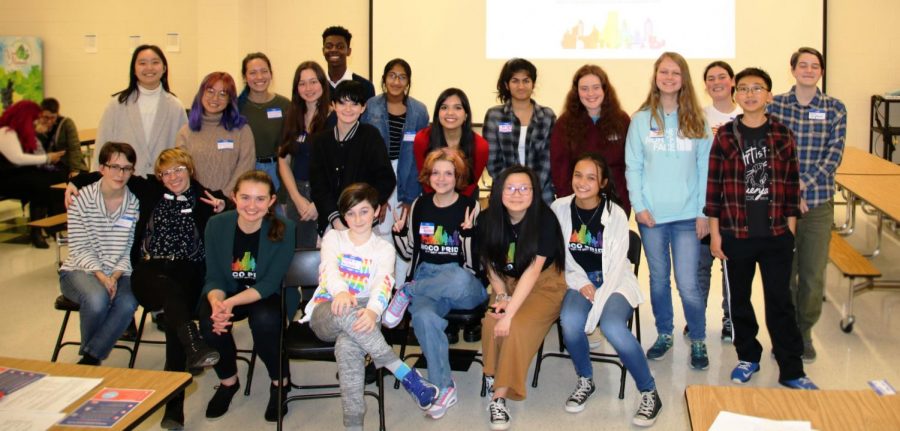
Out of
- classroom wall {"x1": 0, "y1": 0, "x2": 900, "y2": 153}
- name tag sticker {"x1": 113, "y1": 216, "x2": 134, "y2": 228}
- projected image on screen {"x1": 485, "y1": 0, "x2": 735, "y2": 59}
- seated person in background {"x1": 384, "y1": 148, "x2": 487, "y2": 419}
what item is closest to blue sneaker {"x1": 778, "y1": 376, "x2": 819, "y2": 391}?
seated person in background {"x1": 384, "y1": 148, "x2": 487, "y2": 419}

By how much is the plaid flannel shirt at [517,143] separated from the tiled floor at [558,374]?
3.15 feet

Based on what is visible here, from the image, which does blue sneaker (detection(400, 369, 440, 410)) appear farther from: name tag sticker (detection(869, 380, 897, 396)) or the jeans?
the jeans

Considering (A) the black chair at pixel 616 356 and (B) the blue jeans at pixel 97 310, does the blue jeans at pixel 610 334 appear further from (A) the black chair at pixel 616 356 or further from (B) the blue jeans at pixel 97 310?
(B) the blue jeans at pixel 97 310

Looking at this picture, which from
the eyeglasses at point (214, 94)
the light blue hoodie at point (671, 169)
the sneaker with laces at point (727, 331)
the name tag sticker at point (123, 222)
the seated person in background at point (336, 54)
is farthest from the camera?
the seated person in background at point (336, 54)

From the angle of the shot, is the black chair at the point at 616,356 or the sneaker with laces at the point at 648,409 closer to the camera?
the sneaker with laces at the point at 648,409

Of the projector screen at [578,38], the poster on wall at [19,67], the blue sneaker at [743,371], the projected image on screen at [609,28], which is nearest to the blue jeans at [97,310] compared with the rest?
the blue sneaker at [743,371]

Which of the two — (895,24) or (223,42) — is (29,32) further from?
(895,24)

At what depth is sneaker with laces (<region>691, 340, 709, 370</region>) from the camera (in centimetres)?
395

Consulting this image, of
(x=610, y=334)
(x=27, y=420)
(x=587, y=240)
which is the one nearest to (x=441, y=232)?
(x=587, y=240)

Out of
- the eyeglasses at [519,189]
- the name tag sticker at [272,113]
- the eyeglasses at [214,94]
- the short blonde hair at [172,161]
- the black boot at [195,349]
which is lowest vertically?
the black boot at [195,349]

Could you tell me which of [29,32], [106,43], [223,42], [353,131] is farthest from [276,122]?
[29,32]

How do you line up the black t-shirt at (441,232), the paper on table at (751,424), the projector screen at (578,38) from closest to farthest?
the paper on table at (751,424)
the black t-shirt at (441,232)
the projector screen at (578,38)

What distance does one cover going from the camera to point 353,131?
4.01m

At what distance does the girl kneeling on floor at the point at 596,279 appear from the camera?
342cm
